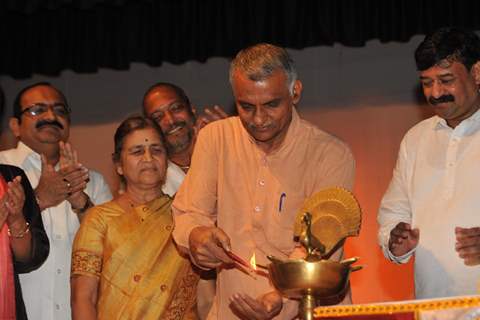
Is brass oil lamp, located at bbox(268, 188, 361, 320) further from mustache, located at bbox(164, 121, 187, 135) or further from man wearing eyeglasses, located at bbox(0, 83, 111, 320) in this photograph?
mustache, located at bbox(164, 121, 187, 135)

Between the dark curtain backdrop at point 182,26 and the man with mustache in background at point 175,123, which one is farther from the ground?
the dark curtain backdrop at point 182,26

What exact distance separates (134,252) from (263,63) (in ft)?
3.44

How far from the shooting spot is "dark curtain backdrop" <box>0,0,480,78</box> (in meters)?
5.78

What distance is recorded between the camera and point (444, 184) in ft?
12.0

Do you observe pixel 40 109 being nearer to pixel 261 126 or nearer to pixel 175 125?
pixel 175 125

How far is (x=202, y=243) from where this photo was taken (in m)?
3.51

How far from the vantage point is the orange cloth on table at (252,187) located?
A: 3684mm

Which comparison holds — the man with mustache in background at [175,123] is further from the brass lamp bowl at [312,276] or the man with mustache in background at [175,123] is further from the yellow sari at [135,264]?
the brass lamp bowl at [312,276]

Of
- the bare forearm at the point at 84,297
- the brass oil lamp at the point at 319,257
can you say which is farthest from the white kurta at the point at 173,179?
the brass oil lamp at the point at 319,257

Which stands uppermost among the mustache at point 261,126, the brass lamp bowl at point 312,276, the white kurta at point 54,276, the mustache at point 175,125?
the mustache at point 175,125

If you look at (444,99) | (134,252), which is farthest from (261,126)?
(134,252)

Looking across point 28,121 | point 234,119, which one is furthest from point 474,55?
point 28,121

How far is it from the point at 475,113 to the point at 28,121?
7.38 ft

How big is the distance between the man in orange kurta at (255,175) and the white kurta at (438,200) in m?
0.22
